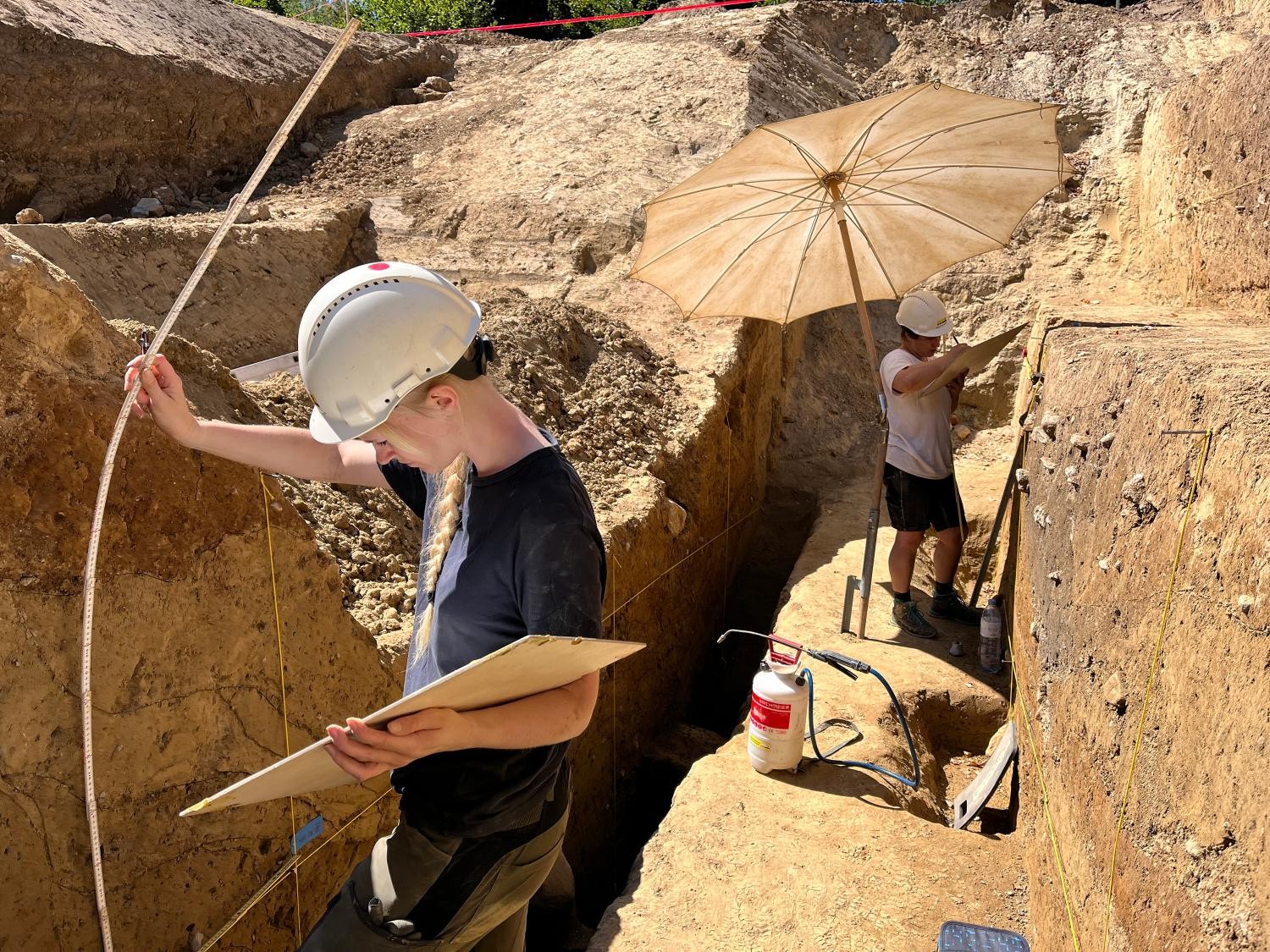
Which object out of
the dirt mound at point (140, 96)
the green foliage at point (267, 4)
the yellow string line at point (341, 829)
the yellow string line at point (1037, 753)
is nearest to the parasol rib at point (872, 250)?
the yellow string line at point (1037, 753)

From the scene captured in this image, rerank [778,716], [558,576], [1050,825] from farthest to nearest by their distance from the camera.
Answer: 1. [778,716]
2. [1050,825]
3. [558,576]

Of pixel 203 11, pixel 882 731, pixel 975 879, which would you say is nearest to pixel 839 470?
pixel 882 731

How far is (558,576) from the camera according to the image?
6.22 feet

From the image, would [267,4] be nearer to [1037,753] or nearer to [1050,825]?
[1037,753]

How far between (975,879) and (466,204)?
808cm

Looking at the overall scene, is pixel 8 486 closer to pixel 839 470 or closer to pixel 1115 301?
pixel 839 470

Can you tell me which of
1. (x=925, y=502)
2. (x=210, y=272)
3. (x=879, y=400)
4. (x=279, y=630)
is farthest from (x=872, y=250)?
(x=210, y=272)

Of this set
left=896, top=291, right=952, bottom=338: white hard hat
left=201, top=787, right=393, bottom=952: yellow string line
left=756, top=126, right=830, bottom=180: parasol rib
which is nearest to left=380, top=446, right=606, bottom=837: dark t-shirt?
left=201, top=787, right=393, bottom=952: yellow string line

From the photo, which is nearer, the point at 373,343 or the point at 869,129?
the point at 373,343

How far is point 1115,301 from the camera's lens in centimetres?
798

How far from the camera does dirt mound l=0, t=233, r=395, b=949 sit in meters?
2.38

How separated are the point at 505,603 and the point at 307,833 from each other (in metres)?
1.52

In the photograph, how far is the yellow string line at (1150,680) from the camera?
8.67 ft

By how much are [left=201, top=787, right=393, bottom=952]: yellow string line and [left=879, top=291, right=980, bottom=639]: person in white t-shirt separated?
3.46 metres
